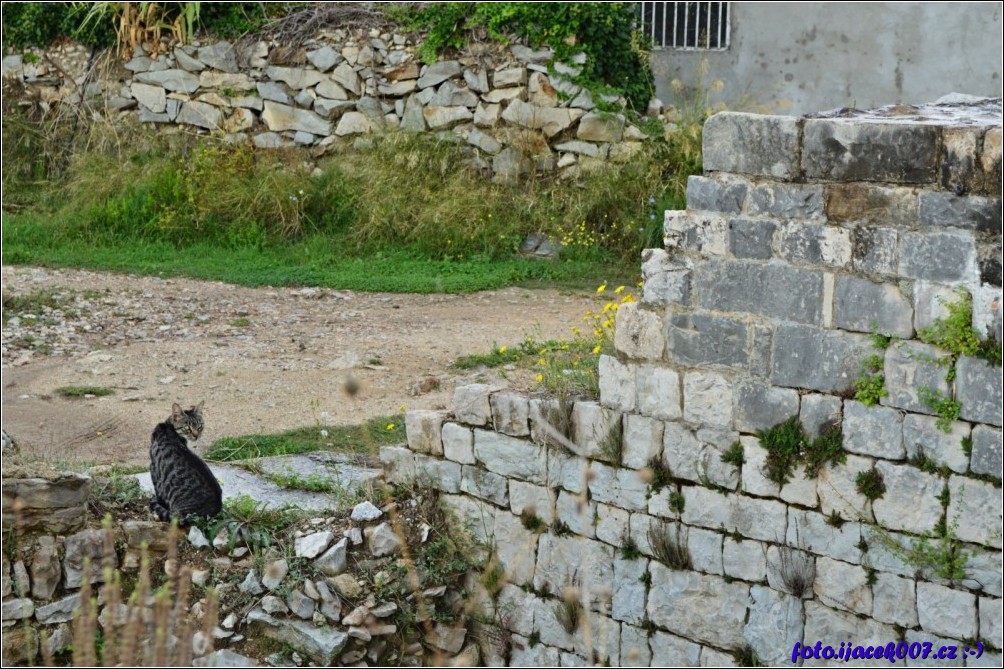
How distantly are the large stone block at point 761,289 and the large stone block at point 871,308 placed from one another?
0.09 meters

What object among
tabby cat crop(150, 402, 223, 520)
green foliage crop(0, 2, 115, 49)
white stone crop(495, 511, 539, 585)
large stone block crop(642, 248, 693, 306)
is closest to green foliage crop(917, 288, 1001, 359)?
large stone block crop(642, 248, 693, 306)

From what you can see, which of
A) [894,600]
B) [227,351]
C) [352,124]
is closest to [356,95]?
[352,124]

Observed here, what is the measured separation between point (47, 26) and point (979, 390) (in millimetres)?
12746

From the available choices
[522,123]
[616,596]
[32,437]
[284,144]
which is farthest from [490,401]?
[284,144]

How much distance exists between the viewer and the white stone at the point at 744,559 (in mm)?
5547

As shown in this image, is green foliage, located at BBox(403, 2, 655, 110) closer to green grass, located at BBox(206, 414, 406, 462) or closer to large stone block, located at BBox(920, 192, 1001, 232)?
green grass, located at BBox(206, 414, 406, 462)

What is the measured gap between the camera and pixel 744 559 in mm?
5586

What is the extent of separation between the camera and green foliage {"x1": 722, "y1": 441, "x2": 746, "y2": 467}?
5.54 metres

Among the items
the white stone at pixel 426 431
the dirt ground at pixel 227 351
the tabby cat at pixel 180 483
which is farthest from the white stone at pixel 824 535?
the dirt ground at pixel 227 351

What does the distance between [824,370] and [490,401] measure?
1.67 meters

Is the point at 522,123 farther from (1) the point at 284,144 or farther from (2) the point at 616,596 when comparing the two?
(2) the point at 616,596

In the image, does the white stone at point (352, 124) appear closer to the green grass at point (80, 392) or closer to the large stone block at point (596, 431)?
the green grass at point (80, 392)

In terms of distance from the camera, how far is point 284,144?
1390 centimetres

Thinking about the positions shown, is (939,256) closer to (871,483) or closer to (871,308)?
(871,308)
